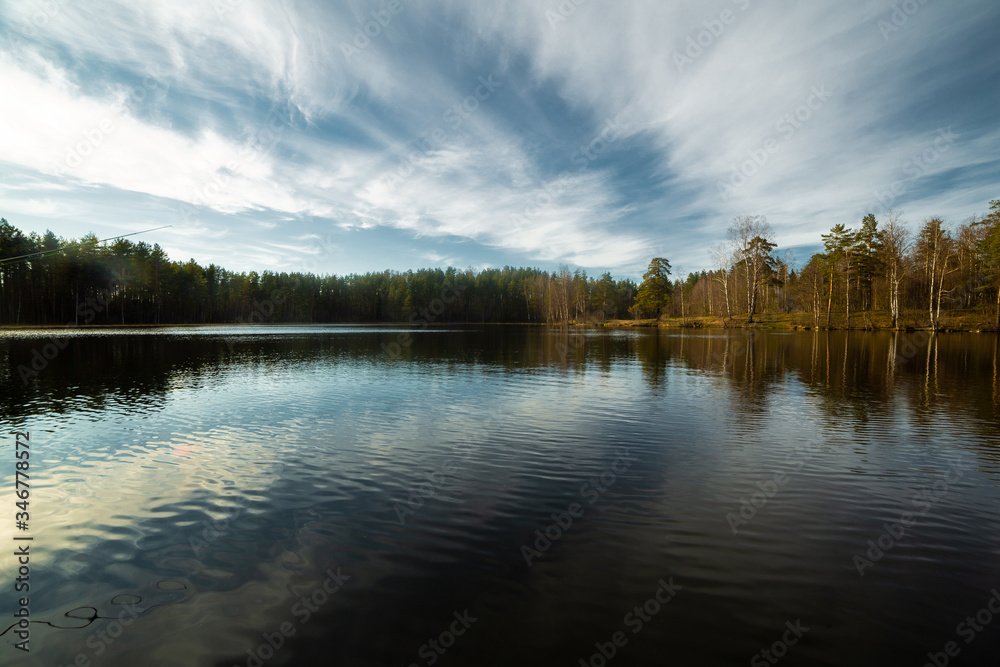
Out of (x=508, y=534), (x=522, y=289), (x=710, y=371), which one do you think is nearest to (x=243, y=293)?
(x=522, y=289)

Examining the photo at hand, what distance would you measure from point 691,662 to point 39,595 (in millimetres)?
8382

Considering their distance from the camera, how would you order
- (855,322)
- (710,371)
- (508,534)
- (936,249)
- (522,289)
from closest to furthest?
1. (508,534)
2. (710,371)
3. (936,249)
4. (855,322)
5. (522,289)

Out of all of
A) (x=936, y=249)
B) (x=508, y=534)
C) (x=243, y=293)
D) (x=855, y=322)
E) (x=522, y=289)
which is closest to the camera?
(x=508, y=534)

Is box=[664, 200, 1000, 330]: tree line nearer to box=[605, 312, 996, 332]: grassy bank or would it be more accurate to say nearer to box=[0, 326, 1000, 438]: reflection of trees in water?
box=[605, 312, 996, 332]: grassy bank

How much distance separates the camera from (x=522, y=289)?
185 meters

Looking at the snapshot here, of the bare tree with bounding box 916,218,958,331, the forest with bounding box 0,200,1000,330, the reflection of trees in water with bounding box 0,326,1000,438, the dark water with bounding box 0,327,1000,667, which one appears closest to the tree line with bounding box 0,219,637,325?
the forest with bounding box 0,200,1000,330

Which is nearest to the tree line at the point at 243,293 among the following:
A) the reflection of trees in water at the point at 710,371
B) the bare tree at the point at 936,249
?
the reflection of trees in water at the point at 710,371

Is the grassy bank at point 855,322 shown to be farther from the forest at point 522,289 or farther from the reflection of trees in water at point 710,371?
the reflection of trees in water at point 710,371

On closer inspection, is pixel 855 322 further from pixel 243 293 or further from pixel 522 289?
pixel 243 293

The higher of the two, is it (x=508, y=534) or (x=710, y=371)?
(x=710, y=371)

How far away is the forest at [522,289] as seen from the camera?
2783 inches

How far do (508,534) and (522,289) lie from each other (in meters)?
179

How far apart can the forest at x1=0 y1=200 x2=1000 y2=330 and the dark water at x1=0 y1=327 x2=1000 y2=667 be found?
7020 millimetres

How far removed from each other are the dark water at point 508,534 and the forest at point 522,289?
7.02m
